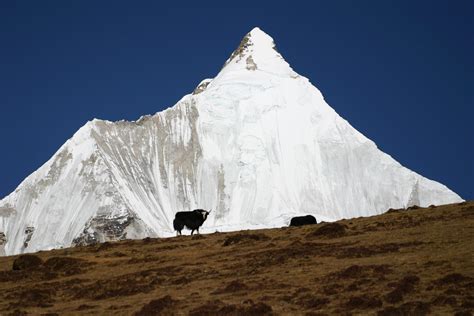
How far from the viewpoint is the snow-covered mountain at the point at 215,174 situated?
483ft

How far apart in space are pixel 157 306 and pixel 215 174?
138 metres

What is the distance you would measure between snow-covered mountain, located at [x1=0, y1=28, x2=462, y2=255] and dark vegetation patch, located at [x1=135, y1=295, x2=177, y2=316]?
364 ft

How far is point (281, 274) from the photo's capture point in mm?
30750

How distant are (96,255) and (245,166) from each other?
123 metres

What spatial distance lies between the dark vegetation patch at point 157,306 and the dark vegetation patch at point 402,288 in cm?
734

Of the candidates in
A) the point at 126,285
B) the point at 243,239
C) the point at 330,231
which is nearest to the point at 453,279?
the point at 126,285

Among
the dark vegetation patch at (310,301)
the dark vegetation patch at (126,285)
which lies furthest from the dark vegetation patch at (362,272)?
the dark vegetation patch at (126,285)

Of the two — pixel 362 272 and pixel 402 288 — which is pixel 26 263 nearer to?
pixel 362 272

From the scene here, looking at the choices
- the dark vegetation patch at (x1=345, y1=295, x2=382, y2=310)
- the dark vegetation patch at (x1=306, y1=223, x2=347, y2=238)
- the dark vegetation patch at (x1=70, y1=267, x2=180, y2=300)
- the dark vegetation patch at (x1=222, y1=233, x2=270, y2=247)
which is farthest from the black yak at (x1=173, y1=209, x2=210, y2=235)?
the dark vegetation patch at (x1=345, y1=295, x2=382, y2=310)

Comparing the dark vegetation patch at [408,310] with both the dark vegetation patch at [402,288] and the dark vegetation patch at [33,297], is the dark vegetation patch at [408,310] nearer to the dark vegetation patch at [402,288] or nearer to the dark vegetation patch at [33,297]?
the dark vegetation patch at [402,288]

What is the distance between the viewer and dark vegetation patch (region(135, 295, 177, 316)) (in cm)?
2614

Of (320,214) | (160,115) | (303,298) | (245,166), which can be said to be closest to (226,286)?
(303,298)

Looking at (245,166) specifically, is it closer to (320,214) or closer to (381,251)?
(320,214)

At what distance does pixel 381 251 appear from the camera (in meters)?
32.7
